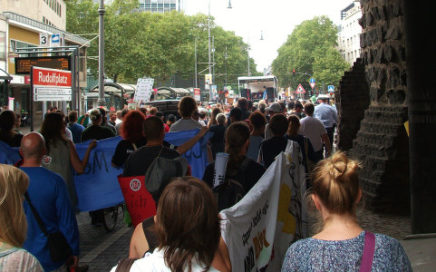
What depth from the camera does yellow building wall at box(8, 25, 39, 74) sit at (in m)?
39.5

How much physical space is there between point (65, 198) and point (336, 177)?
215cm

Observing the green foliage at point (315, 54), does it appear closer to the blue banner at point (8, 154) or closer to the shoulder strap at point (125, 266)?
the blue banner at point (8, 154)

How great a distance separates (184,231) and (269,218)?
2824 millimetres

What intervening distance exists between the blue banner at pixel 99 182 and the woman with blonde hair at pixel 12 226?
15.0 ft

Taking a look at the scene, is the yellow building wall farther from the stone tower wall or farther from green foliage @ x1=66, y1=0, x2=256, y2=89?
the stone tower wall

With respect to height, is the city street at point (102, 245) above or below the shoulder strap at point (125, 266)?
below

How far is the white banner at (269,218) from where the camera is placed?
389 centimetres

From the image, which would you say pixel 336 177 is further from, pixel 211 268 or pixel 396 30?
pixel 396 30

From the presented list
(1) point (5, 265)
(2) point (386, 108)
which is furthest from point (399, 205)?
(1) point (5, 265)

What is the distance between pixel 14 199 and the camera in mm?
2607

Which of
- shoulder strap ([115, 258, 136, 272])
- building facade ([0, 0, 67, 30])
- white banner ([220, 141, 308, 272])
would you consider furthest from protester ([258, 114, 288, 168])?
building facade ([0, 0, 67, 30])

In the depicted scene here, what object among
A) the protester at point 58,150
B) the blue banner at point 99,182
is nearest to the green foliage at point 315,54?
the blue banner at point 99,182

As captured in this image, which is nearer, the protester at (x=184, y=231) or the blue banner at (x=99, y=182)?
the protester at (x=184, y=231)

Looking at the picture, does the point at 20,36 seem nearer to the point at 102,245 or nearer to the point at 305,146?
the point at 102,245
